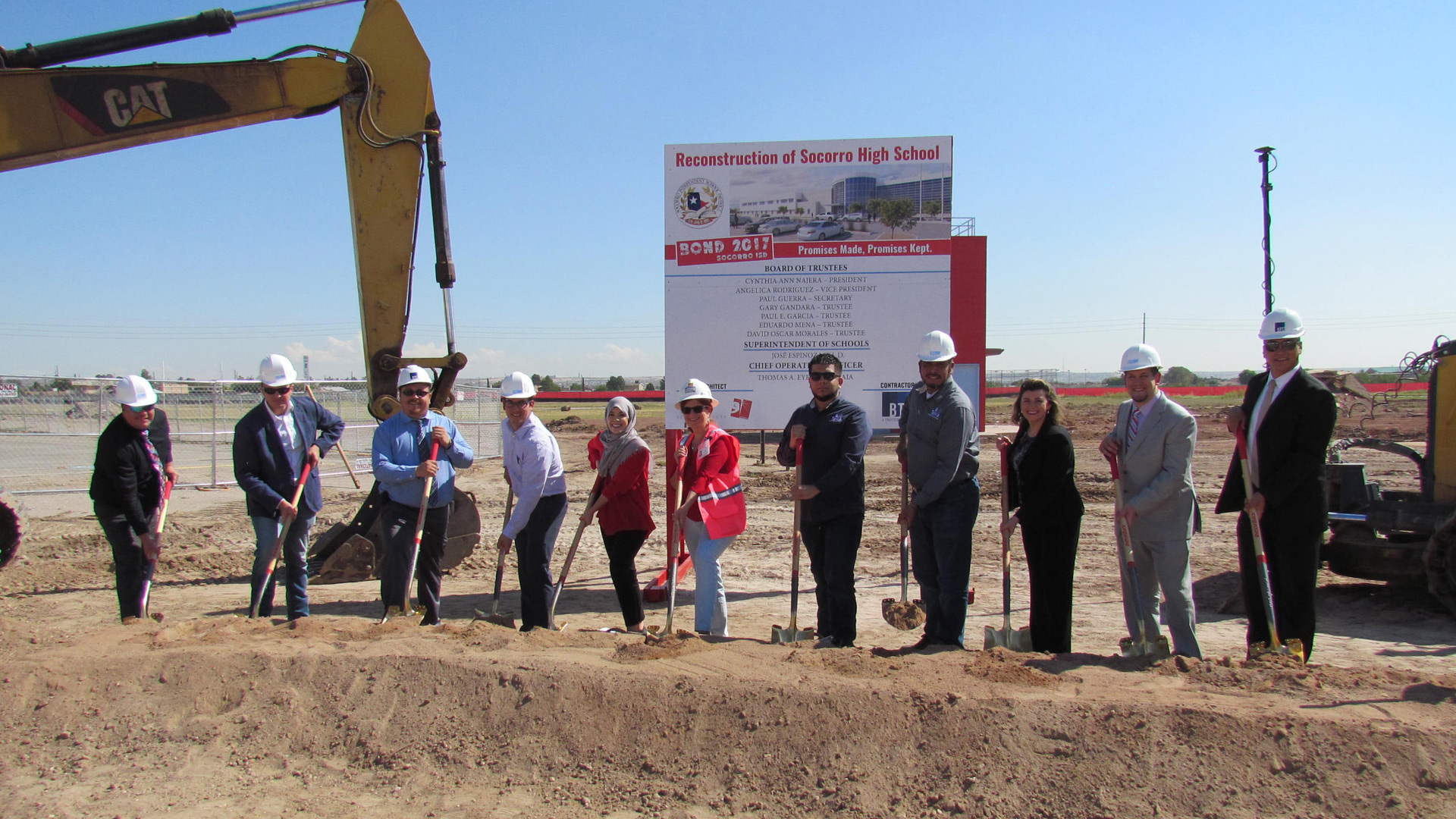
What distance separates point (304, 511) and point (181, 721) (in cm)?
177

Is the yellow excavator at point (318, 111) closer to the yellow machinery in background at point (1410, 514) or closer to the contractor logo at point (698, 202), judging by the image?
the contractor logo at point (698, 202)

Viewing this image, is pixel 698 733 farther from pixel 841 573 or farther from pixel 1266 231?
pixel 1266 231

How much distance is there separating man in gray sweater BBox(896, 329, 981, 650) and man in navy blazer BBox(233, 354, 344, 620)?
3.79 m

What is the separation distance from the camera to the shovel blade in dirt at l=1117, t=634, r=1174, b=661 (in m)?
4.19

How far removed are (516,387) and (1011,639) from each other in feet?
11.2

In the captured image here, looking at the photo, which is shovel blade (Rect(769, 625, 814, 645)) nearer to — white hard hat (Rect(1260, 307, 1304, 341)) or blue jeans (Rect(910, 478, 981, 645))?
blue jeans (Rect(910, 478, 981, 645))

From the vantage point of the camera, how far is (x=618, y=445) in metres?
5.32

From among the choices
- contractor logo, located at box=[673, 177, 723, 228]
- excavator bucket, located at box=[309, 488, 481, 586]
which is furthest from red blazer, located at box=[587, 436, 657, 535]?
excavator bucket, located at box=[309, 488, 481, 586]

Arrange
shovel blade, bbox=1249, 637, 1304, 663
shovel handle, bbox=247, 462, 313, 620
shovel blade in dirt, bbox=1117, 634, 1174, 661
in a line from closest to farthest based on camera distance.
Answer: shovel blade, bbox=1249, 637, 1304, 663, shovel blade in dirt, bbox=1117, 634, 1174, 661, shovel handle, bbox=247, 462, 313, 620

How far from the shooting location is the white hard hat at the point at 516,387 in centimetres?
530

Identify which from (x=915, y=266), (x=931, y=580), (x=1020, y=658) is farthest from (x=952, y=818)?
(x=915, y=266)

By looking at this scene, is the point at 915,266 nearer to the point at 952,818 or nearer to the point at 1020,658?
the point at 1020,658

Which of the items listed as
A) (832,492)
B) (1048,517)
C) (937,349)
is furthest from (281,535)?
(1048,517)

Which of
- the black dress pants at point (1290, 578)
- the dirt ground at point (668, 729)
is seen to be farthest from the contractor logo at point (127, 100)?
the black dress pants at point (1290, 578)
